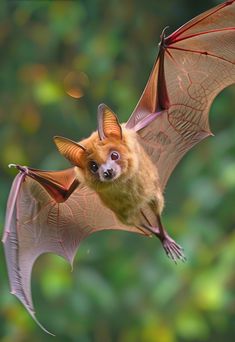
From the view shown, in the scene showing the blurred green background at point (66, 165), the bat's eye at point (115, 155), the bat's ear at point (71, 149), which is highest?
the bat's ear at point (71, 149)

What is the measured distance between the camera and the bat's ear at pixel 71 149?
297 centimetres

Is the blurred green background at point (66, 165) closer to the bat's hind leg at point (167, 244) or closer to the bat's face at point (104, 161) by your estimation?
the bat's hind leg at point (167, 244)

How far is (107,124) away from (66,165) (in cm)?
306

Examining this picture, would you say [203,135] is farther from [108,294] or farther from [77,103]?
[77,103]

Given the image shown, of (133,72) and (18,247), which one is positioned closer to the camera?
(18,247)

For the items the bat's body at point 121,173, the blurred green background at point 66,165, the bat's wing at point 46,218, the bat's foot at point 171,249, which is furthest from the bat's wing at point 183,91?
the blurred green background at point 66,165

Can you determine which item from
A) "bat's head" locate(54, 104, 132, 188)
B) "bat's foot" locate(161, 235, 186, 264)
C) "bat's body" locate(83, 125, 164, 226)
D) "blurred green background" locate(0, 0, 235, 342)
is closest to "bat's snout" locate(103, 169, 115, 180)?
"bat's head" locate(54, 104, 132, 188)

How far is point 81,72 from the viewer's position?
6.94 metres

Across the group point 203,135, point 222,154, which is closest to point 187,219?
point 222,154

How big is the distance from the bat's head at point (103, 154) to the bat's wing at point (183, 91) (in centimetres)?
27

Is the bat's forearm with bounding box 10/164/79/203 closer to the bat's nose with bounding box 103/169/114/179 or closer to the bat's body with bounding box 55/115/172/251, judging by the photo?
the bat's body with bounding box 55/115/172/251

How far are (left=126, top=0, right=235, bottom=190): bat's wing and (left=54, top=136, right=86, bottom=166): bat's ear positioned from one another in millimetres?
416

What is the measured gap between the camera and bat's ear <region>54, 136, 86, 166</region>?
2971mm

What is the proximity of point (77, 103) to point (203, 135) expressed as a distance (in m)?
3.55
